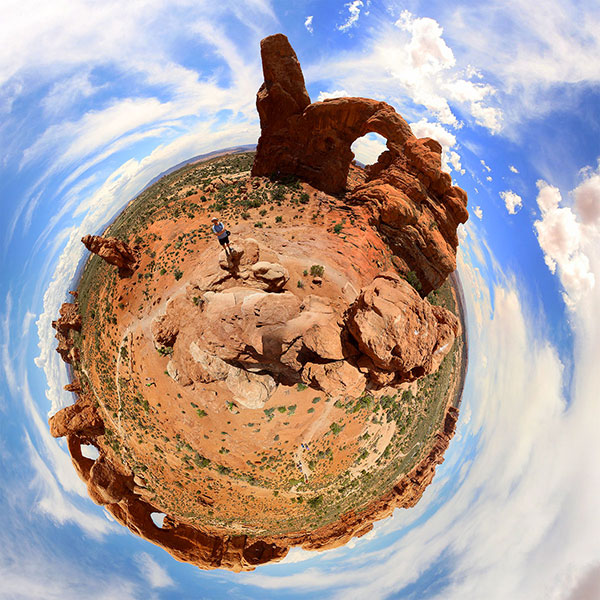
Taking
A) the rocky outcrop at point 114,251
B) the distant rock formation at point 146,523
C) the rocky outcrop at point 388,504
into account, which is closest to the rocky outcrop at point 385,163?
the rocky outcrop at point 114,251

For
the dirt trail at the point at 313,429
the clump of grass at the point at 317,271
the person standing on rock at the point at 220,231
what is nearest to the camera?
the person standing on rock at the point at 220,231

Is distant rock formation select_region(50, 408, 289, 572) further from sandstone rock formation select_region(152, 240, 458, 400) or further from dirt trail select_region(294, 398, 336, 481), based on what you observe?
dirt trail select_region(294, 398, 336, 481)

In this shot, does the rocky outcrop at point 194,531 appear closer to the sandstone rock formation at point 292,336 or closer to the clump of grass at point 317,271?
the sandstone rock formation at point 292,336

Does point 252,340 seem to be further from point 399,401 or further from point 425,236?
point 425,236

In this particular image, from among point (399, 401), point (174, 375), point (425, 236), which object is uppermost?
point (425, 236)


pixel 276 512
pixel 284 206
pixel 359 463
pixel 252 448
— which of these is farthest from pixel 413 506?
pixel 284 206

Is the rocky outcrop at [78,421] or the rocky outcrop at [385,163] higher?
the rocky outcrop at [385,163]

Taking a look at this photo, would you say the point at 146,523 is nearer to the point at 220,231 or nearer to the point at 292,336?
the point at 292,336

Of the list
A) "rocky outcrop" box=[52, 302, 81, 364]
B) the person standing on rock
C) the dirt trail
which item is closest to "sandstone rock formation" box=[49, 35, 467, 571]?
the dirt trail
